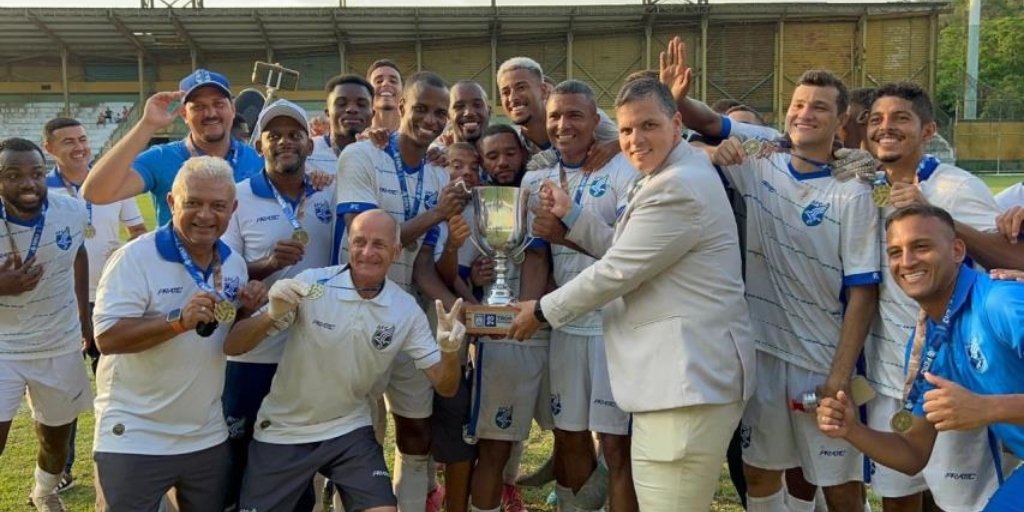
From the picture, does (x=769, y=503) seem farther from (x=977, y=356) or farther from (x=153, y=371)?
(x=153, y=371)

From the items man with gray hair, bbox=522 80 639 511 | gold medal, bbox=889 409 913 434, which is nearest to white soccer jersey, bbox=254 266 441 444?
man with gray hair, bbox=522 80 639 511

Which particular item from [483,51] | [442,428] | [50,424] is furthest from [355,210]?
[483,51]

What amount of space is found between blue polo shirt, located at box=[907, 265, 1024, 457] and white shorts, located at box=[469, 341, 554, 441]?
6.98 ft

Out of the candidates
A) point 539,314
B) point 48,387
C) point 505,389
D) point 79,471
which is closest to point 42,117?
point 79,471

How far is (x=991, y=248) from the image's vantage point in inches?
147

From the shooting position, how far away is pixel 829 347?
424cm

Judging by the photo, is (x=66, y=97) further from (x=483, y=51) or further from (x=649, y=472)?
(x=649, y=472)

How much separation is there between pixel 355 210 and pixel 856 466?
117 inches

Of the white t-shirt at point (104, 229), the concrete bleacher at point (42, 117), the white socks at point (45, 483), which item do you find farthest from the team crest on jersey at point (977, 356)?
the concrete bleacher at point (42, 117)

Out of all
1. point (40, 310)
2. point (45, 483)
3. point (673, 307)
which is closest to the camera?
point (673, 307)

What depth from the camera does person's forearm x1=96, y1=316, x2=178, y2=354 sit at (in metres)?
3.76

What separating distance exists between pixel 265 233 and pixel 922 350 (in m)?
3.30

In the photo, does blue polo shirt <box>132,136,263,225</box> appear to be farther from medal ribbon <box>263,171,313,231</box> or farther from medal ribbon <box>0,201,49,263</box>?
medal ribbon <box>0,201,49,263</box>

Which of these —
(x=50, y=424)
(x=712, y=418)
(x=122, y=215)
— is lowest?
(x=50, y=424)
